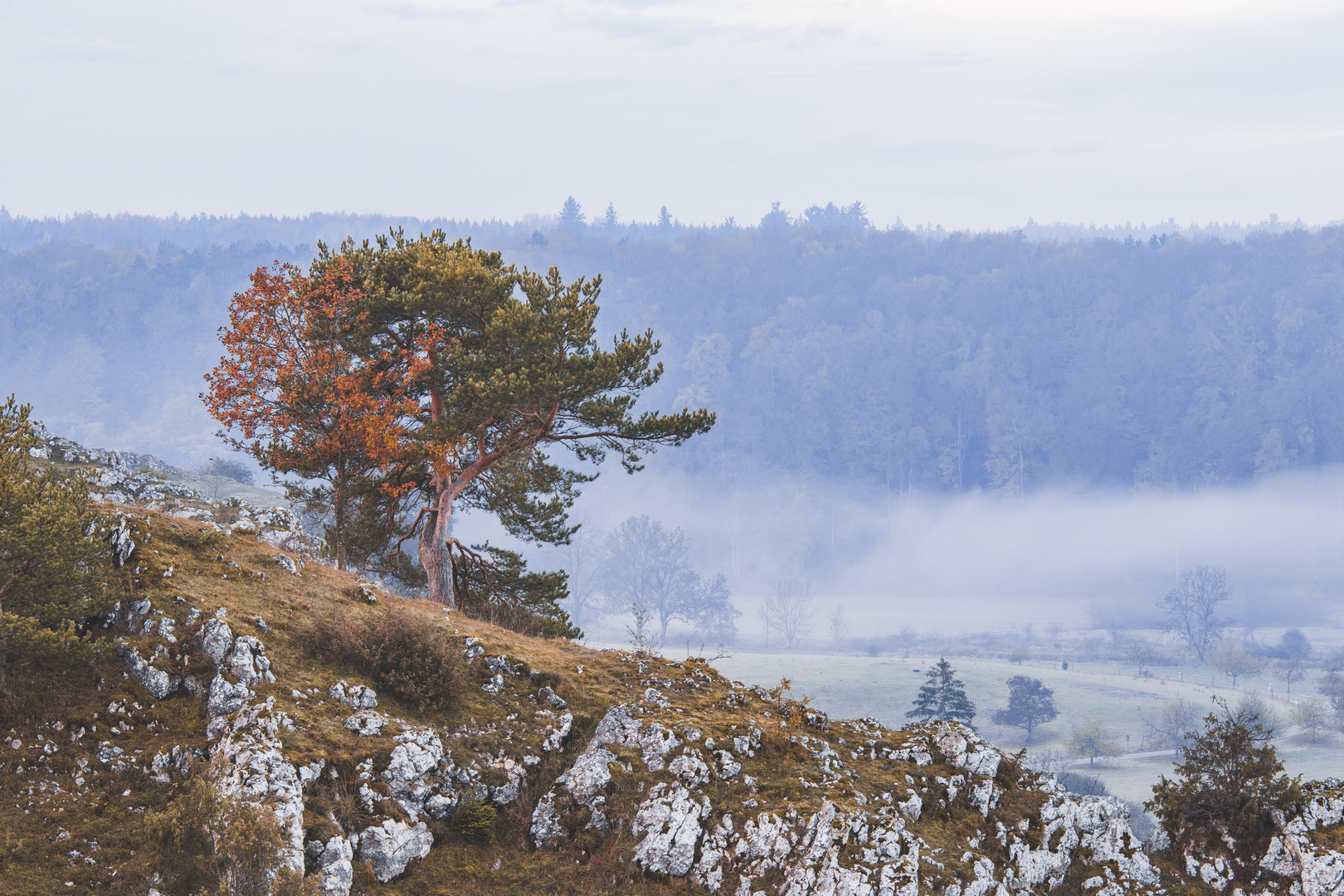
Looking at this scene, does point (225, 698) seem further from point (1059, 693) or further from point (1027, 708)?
point (1059, 693)

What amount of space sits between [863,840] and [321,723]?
30.2 ft

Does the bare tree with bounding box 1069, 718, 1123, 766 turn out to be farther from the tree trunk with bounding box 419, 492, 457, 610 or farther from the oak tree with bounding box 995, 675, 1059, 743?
the tree trunk with bounding box 419, 492, 457, 610

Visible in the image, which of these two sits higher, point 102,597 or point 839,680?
point 102,597

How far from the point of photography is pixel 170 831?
11.1m

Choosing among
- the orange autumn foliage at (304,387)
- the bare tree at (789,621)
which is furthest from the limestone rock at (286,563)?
the bare tree at (789,621)

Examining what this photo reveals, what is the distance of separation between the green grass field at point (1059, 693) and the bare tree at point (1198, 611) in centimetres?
969

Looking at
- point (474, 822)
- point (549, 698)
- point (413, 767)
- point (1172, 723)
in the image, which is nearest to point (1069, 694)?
point (1172, 723)

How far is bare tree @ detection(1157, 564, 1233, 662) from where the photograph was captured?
163 m

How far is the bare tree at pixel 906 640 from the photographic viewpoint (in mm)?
168500

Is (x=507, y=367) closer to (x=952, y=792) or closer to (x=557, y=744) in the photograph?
(x=557, y=744)

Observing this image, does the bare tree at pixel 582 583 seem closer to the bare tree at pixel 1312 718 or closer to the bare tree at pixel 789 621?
the bare tree at pixel 789 621

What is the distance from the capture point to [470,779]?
15.2 meters

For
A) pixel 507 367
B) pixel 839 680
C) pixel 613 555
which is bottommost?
pixel 839 680

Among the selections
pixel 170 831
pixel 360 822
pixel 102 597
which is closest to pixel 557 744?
pixel 360 822
